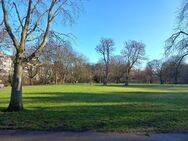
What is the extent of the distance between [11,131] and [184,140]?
5.55 metres

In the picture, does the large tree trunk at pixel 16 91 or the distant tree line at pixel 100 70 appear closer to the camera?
the large tree trunk at pixel 16 91

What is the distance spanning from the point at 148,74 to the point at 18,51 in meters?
107

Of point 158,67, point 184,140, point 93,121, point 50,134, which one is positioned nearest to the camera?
point 184,140

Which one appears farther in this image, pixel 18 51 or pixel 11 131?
pixel 18 51

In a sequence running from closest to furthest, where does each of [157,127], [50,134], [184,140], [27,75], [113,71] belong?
[184,140] → [50,134] → [157,127] → [27,75] → [113,71]

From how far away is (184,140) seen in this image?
839cm

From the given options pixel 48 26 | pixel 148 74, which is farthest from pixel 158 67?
pixel 48 26

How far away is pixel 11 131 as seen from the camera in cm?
962

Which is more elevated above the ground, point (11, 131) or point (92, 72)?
point (92, 72)

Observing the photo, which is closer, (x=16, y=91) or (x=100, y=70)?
(x=16, y=91)

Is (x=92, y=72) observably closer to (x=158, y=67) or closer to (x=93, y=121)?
(x=158, y=67)

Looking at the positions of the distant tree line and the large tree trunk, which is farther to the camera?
→ the distant tree line

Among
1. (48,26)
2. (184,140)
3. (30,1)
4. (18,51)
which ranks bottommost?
(184,140)

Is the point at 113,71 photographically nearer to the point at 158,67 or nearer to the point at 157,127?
the point at 158,67
